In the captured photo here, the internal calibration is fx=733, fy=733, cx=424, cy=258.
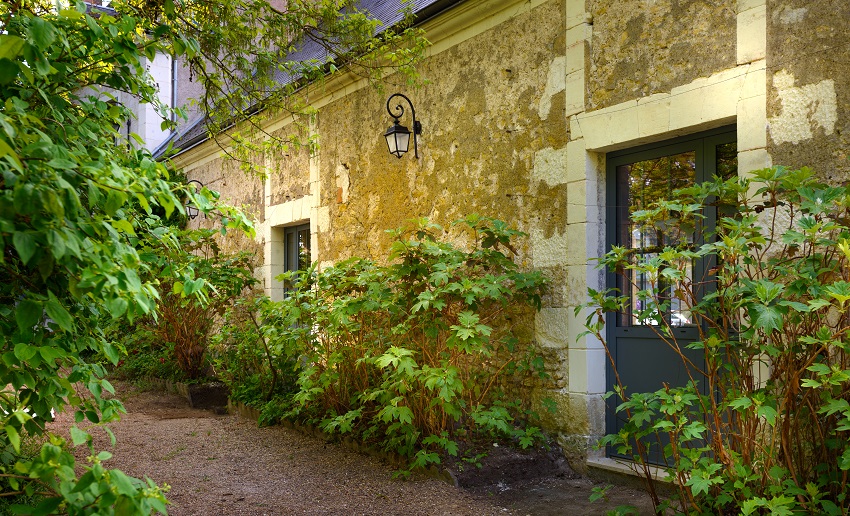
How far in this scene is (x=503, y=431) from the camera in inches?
175

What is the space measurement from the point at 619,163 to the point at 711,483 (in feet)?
7.22

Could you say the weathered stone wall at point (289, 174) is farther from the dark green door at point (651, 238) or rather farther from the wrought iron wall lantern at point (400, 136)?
the dark green door at point (651, 238)

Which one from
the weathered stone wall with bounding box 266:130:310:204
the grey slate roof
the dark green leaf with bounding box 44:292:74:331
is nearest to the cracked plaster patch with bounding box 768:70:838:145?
the grey slate roof

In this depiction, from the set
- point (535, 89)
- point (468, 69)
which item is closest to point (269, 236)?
point (468, 69)

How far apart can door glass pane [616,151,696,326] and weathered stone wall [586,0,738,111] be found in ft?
1.42

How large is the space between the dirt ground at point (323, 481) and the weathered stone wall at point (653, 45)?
2.28 meters

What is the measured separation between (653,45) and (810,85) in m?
0.98

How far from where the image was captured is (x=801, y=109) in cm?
344

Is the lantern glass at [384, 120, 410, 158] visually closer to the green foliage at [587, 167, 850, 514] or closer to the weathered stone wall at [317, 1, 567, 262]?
the weathered stone wall at [317, 1, 567, 262]

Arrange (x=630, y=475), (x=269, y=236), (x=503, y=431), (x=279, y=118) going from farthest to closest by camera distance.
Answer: (x=269, y=236)
(x=279, y=118)
(x=503, y=431)
(x=630, y=475)

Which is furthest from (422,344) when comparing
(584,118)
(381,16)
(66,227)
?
(381,16)

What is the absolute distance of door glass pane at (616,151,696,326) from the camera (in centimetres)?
418

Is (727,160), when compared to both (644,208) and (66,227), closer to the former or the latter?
(644,208)

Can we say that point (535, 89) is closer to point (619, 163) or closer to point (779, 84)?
point (619, 163)
